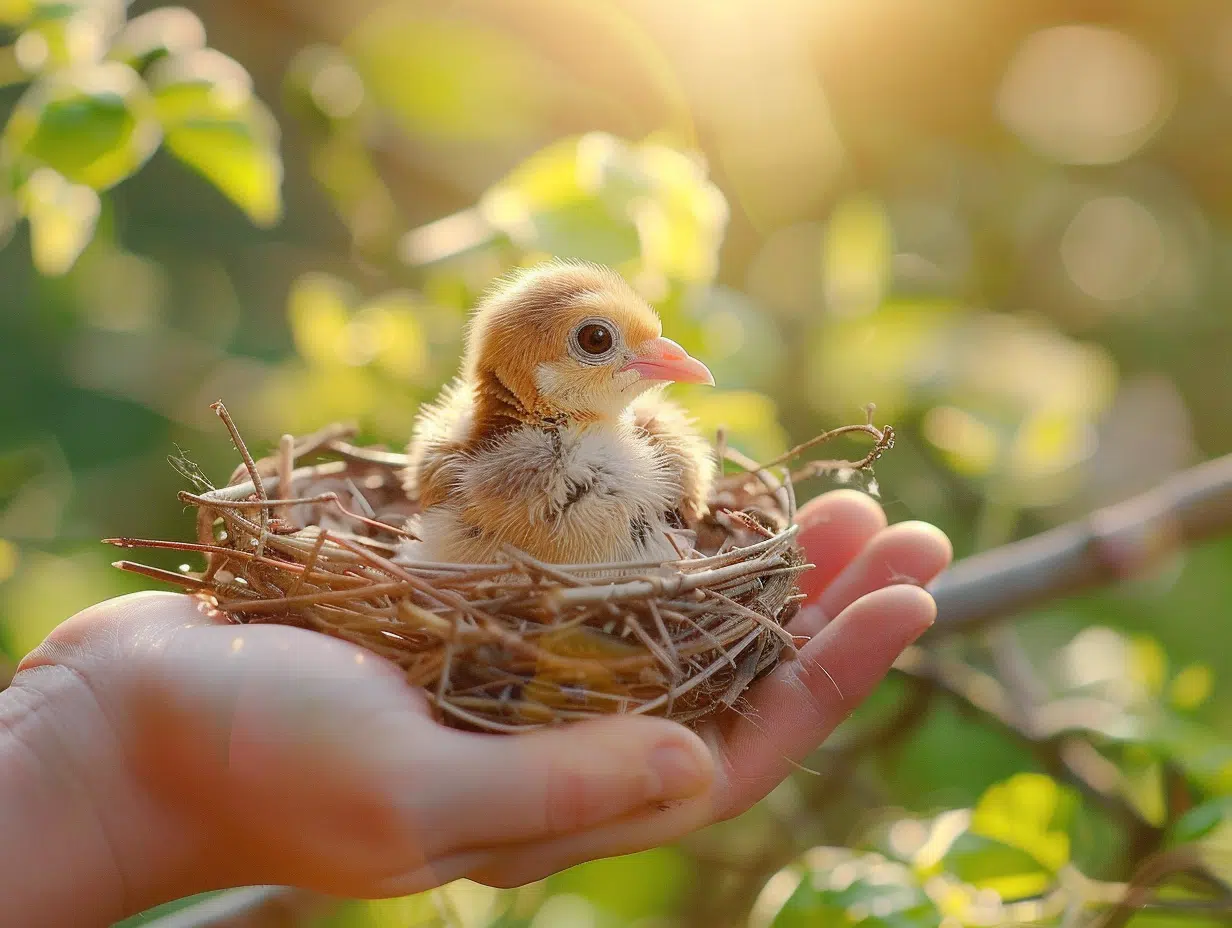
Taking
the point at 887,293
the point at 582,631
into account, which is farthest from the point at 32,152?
the point at 887,293

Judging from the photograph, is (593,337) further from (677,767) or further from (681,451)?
(677,767)

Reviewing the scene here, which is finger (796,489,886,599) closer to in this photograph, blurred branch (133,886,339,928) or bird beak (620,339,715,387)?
bird beak (620,339,715,387)

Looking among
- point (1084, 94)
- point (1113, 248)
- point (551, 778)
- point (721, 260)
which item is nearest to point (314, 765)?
point (551, 778)

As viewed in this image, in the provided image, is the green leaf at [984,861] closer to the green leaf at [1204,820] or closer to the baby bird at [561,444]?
the green leaf at [1204,820]

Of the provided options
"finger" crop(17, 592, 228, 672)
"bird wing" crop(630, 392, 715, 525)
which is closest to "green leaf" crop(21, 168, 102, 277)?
"finger" crop(17, 592, 228, 672)

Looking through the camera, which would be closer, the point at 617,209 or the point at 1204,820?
the point at 1204,820

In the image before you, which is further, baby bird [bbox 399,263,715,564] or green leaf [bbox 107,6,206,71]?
green leaf [bbox 107,6,206,71]
